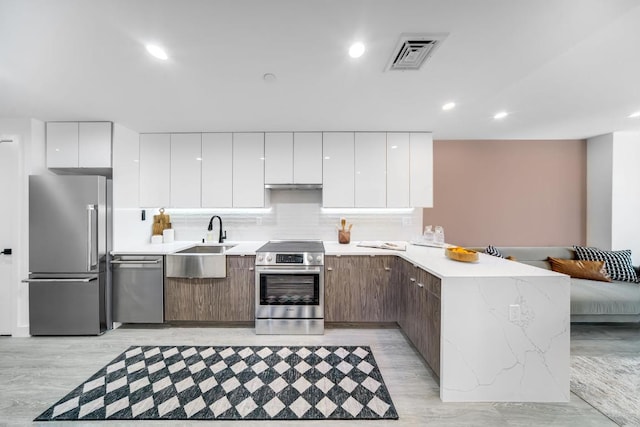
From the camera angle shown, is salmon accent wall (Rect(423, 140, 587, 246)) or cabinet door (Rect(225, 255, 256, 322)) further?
salmon accent wall (Rect(423, 140, 587, 246))

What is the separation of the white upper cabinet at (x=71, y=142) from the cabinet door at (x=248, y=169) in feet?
4.74

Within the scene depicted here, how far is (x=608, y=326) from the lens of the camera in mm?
2938

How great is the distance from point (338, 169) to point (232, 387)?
2.54 m

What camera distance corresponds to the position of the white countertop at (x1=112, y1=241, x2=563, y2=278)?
72.2 inches

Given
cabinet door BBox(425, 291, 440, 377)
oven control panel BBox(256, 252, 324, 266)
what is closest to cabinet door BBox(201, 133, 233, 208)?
oven control panel BBox(256, 252, 324, 266)

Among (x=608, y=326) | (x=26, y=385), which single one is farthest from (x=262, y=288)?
(x=608, y=326)

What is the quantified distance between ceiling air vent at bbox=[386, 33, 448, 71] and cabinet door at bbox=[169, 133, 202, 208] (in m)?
2.62

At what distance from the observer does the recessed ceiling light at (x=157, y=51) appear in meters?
1.58

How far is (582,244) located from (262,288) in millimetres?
4629

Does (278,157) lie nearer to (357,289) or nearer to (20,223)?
(357,289)

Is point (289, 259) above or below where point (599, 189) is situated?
below

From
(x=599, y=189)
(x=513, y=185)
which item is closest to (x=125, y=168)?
(x=513, y=185)

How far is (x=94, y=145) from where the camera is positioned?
2908 millimetres

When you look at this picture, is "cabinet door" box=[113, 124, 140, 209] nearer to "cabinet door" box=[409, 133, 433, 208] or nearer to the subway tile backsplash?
the subway tile backsplash
